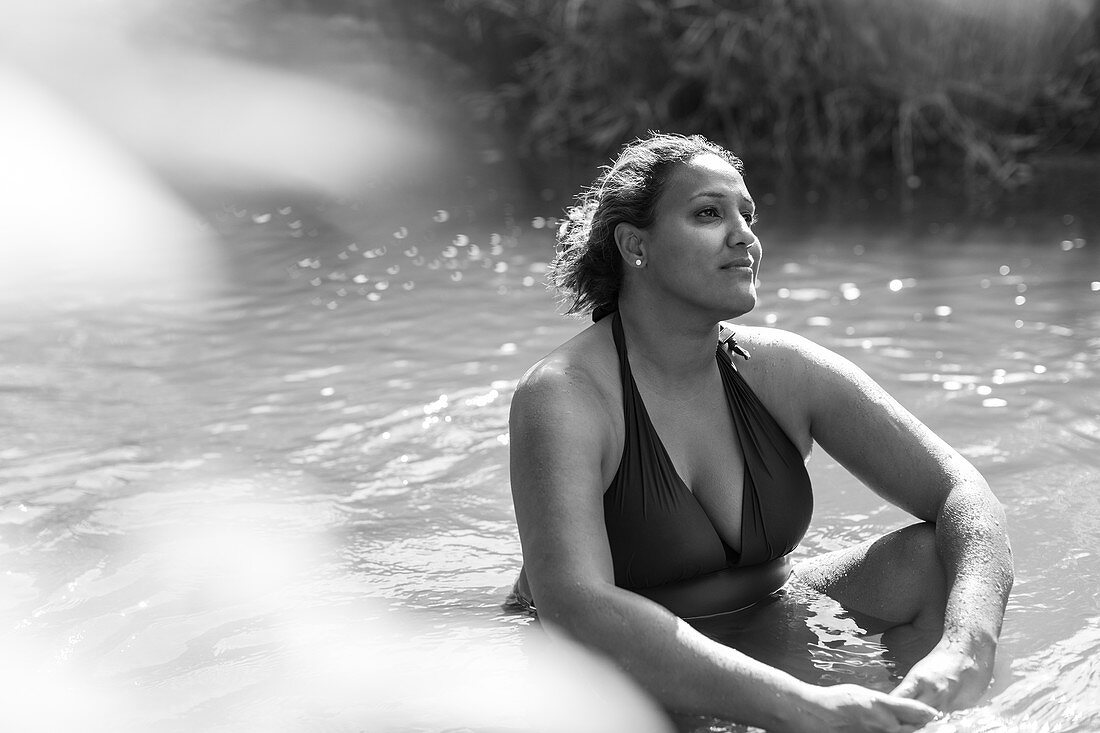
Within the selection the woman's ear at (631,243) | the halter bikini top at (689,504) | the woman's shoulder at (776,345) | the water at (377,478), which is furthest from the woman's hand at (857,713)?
the woman's ear at (631,243)

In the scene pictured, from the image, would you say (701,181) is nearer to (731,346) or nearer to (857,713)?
(731,346)

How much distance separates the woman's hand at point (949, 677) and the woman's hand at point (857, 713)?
0.09 meters

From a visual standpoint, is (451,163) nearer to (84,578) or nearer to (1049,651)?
(84,578)

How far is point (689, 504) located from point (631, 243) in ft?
2.17

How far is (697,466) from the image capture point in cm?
325

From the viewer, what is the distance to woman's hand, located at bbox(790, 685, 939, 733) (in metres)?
2.63

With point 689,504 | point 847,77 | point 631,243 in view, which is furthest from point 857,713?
point 847,77

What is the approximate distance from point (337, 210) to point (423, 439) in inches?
229

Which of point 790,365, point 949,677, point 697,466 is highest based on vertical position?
point 790,365

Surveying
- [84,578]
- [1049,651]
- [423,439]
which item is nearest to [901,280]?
[423,439]

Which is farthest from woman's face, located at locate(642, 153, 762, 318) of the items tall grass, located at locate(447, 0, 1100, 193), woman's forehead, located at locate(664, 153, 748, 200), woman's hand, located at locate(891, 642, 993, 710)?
tall grass, located at locate(447, 0, 1100, 193)

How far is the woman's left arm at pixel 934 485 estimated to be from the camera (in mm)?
2990

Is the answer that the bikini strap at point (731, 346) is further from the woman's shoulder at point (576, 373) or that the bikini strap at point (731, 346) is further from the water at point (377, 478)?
the water at point (377, 478)

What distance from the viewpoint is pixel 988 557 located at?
3127 mm
